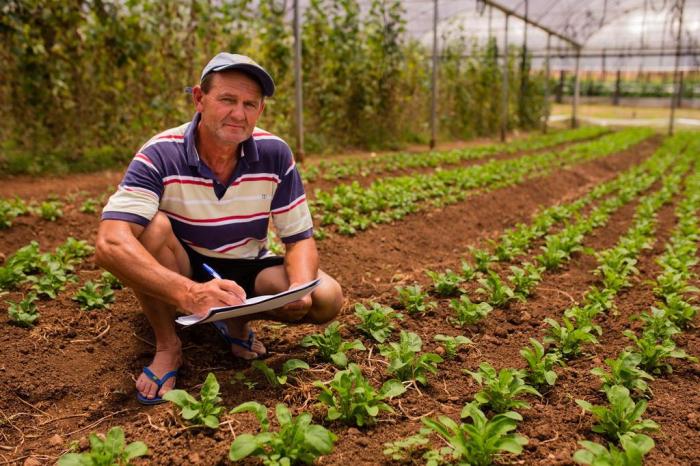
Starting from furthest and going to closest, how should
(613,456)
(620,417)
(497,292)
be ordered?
(497,292), (620,417), (613,456)

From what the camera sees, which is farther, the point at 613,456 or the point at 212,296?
the point at 212,296

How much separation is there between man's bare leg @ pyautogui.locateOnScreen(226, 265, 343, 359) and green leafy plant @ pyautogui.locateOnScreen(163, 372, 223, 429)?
22.6 inches

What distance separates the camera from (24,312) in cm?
334

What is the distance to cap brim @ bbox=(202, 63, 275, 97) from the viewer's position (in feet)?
8.93

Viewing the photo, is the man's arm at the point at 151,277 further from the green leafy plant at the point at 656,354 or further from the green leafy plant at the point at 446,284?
the green leafy plant at the point at 656,354

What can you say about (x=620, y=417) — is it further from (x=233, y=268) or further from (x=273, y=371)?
(x=233, y=268)

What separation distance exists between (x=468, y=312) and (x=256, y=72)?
1706 mm

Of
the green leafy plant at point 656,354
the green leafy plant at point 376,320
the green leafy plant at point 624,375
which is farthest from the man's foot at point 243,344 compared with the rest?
the green leafy plant at point 656,354

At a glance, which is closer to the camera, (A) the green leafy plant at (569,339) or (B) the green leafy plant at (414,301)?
(A) the green leafy plant at (569,339)

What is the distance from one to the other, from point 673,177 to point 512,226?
4.84 metres

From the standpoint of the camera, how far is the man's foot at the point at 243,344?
3105 mm

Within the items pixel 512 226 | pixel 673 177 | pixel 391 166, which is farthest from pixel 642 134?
pixel 512 226

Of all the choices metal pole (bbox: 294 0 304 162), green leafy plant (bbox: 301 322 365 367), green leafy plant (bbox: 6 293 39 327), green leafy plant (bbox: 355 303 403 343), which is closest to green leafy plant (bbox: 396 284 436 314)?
green leafy plant (bbox: 355 303 403 343)

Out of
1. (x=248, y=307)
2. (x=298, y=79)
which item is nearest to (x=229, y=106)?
(x=248, y=307)
